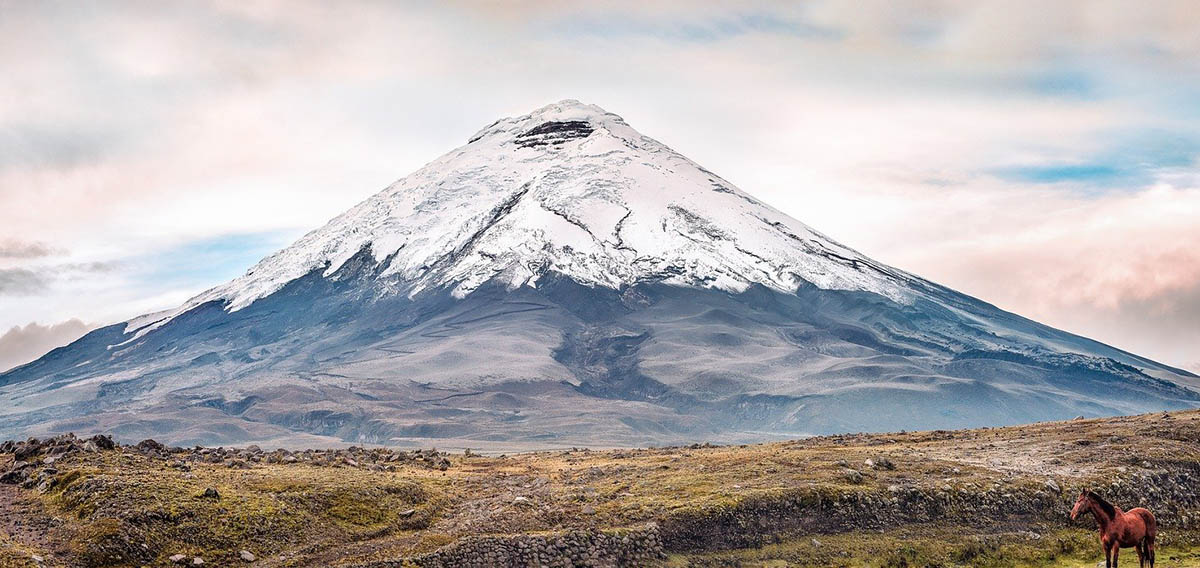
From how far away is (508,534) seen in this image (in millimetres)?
38812

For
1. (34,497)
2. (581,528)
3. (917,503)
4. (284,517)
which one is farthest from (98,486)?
(917,503)

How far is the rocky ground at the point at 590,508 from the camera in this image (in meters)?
37.1

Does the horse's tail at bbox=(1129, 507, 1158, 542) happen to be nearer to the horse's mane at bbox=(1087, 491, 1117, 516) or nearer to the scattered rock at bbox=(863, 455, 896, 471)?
the horse's mane at bbox=(1087, 491, 1117, 516)

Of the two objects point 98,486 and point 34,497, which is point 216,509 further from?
point 34,497

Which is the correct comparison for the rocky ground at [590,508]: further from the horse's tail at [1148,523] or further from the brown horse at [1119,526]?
the brown horse at [1119,526]

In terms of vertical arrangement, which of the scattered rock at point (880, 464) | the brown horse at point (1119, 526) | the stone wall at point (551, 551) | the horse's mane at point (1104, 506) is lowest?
the stone wall at point (551, 551)

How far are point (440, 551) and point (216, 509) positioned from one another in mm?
7782

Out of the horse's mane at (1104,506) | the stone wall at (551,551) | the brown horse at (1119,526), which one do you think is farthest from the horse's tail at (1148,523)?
the stone wall at (551,551)

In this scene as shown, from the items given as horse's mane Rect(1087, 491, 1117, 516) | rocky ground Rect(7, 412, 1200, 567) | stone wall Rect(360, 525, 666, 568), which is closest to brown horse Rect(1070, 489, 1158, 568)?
horse's mane Rect(1087, 491, 1117, 516)

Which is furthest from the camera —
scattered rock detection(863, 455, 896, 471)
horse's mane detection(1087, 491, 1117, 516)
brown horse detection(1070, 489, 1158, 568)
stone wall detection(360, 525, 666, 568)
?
scattered rock detection(863, 455, 896, 471)

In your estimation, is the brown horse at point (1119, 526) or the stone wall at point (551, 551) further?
the stone wall at point (551, 551)

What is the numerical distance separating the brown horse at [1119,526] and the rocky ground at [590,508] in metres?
4.38

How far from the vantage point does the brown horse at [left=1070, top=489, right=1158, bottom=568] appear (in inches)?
1357

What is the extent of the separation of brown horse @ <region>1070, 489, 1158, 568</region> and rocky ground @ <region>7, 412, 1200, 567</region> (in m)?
4.38
